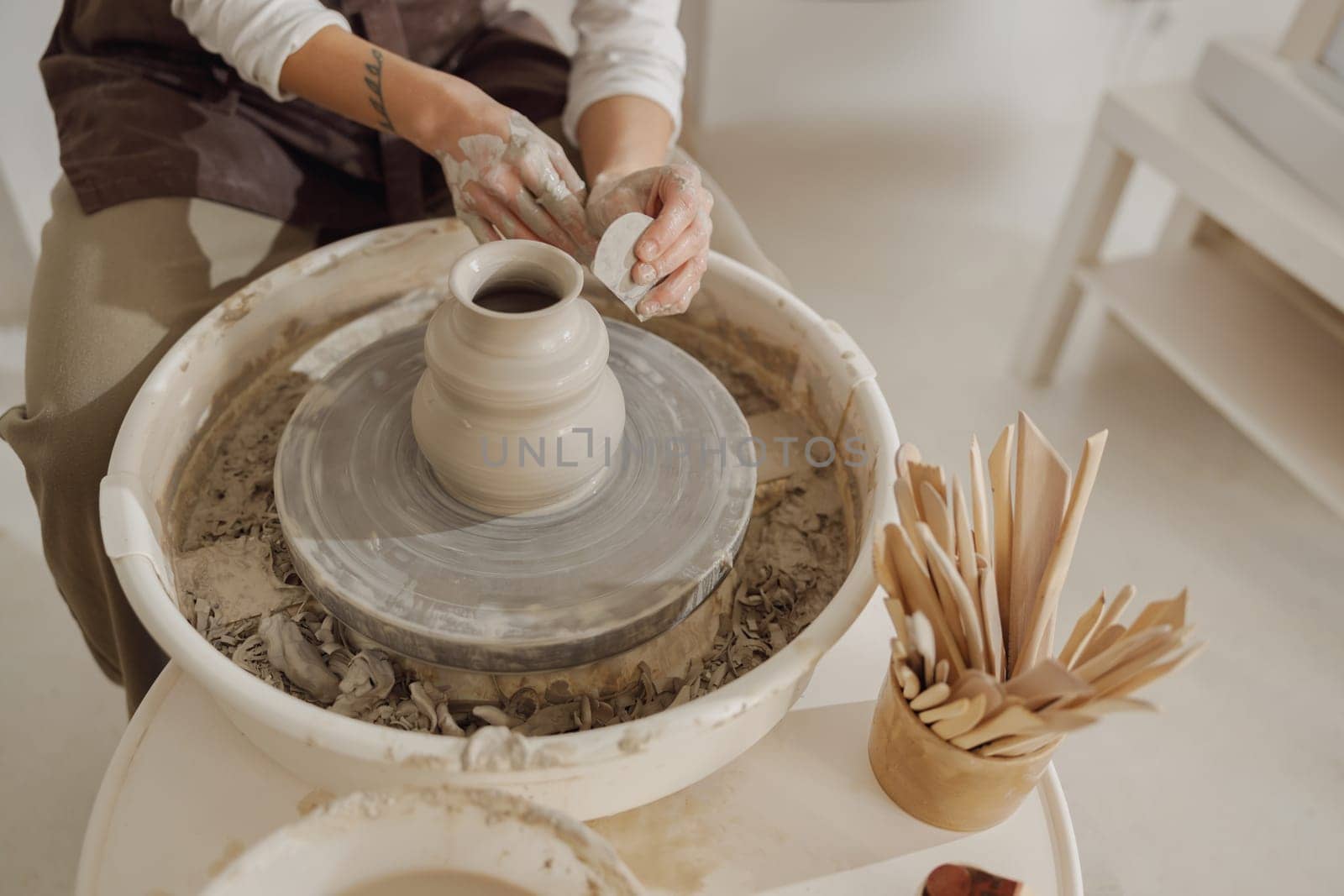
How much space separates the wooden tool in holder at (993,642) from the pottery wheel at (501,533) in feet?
0.94

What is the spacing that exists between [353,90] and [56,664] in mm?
1297

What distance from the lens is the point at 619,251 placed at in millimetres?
1273

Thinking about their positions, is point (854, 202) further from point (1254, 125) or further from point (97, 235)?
point (97, 235)

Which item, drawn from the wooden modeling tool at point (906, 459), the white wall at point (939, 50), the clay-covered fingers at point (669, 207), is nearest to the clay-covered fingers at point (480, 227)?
the clay-covered fingers at point (669, 207)

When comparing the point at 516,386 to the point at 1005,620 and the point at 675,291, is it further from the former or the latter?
the point at 1005,620

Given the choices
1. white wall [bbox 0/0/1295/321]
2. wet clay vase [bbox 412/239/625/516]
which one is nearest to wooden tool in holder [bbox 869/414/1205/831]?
wet clay vase [bbox 412/239/625/516]

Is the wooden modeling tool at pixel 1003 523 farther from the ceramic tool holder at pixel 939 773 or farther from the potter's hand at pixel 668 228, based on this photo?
the potter's hand at pixel 668 228

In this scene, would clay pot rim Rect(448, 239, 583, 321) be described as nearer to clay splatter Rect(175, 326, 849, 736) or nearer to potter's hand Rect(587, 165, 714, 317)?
potter's hand Rect(587, 165, 714, 317)

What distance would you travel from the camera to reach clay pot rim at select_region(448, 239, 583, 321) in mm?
1146

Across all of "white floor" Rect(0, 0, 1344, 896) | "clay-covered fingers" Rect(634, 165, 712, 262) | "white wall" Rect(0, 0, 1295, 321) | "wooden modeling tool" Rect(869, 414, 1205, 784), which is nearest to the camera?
"wooden modeling tool" Rect(869, 414, 1205, 784)

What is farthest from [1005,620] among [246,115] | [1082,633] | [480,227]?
[246,115]

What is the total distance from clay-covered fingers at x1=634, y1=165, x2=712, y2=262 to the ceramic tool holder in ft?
1.96

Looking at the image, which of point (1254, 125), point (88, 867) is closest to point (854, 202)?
point (1254, 125)

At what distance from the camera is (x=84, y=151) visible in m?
1.56
